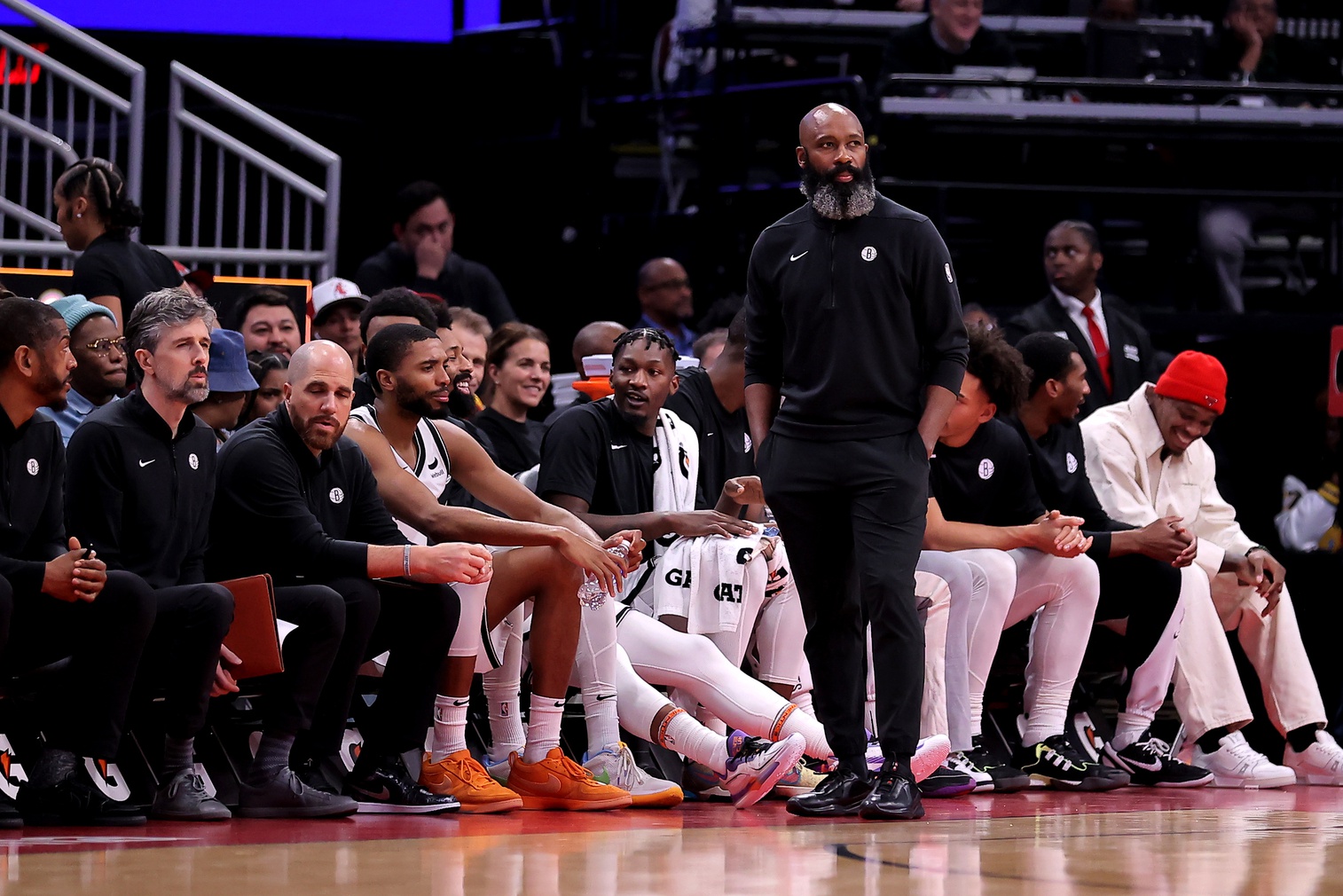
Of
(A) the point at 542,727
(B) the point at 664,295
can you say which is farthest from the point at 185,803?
(B) the point at 664,295

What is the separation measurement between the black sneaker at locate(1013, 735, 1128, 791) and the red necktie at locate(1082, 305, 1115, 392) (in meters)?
2.11

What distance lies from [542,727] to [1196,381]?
9.12 feet

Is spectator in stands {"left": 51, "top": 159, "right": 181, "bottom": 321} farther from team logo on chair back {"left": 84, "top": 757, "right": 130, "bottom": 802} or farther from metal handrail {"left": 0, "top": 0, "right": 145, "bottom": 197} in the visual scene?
team logo on chair back {"left": 84, "top": 757, "right": 130, "bottom": 802}

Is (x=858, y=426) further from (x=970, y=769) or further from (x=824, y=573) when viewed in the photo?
(x=970, y=769)

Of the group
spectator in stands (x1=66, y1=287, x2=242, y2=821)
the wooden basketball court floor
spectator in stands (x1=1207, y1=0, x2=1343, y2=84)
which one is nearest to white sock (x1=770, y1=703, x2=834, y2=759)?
the wooden basketball court floor

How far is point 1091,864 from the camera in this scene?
13.4 ft

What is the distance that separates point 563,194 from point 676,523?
16.9 feet

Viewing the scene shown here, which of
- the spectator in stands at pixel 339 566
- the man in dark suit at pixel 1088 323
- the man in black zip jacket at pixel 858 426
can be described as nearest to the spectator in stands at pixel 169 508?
the spectator in stands at pixel 339 566

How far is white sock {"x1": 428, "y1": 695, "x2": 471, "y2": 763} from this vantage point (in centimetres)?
520

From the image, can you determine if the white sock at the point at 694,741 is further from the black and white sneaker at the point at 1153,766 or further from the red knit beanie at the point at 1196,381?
the red knit beanie at the point at 1196,381

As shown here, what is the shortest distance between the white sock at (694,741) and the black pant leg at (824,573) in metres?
0.38

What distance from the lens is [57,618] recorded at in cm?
457

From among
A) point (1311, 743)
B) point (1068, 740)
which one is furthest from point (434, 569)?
point (1311, 743)

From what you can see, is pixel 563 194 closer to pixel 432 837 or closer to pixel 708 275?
pixel 708 275
